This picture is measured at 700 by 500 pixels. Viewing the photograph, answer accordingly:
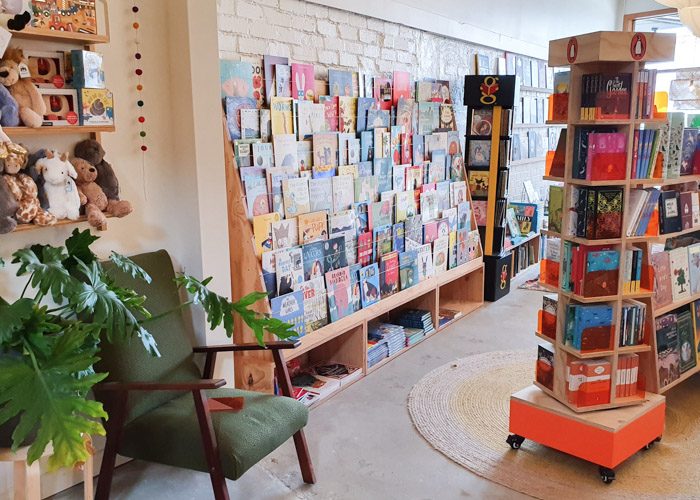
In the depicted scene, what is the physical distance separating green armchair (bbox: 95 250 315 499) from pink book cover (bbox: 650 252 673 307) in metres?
1.74

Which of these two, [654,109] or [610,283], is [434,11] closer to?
[654,109]

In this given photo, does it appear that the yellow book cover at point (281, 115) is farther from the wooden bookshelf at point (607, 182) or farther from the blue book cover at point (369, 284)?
the wooden bookshelf at point (607, 182)

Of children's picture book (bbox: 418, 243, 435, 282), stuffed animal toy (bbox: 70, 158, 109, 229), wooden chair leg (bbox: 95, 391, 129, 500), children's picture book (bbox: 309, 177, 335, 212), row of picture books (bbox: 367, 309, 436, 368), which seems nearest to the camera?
wooden chair leg (bbox: 95, 391, 129, 500)

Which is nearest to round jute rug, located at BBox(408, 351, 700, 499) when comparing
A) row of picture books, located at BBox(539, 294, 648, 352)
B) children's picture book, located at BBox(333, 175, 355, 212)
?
row of picture books, located at BBox(539, 294, 648, 352)

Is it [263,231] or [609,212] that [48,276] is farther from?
[609,212]

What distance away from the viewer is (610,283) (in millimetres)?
2773

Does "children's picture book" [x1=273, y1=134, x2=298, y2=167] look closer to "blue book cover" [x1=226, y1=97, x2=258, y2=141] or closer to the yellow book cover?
the yellow book cover

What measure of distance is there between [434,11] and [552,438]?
133 inches

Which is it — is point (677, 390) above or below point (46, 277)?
below

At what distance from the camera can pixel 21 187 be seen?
7.52 feet

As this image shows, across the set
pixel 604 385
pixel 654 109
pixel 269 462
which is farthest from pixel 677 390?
pixel 269 462

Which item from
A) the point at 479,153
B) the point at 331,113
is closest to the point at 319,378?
the point at 331,113

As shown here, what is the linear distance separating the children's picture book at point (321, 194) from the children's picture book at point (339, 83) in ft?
1.78

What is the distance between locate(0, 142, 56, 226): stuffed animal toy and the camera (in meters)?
2.25
